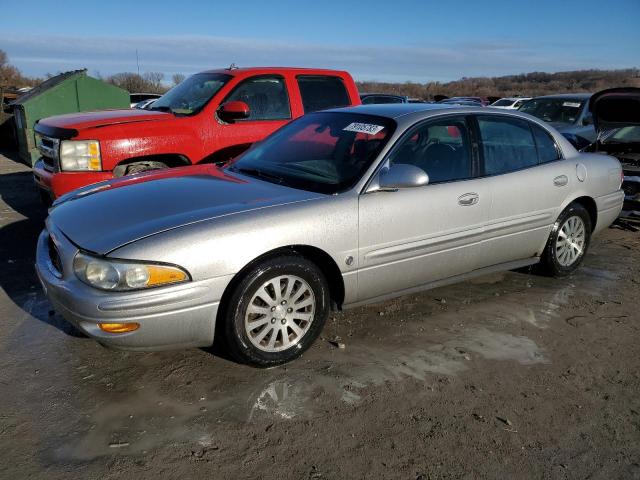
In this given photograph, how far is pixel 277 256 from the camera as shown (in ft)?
10.6

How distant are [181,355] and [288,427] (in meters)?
1.03

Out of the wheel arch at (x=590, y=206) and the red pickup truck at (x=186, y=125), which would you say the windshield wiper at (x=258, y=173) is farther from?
the wheel arch at (x=590, y=206)

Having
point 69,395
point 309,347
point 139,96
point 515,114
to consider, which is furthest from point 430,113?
point 139,96

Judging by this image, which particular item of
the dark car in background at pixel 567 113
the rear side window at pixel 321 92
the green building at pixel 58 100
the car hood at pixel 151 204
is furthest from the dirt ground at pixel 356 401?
the green building at pixel 58 100

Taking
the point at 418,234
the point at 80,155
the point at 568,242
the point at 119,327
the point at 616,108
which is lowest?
the point at 568,242

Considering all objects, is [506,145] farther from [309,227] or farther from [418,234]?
[309,227]

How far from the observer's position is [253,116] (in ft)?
20.0

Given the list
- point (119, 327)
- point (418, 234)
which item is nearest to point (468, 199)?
point (418, 234)

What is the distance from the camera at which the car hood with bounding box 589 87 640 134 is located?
620cm

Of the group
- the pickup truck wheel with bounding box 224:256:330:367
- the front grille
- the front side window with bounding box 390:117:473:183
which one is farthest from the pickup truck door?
the pickup truck wheel with bounding box 224:256:330:367

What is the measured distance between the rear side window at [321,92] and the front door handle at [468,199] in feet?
9.54

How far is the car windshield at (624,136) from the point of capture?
279 inches

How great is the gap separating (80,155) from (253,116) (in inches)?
73.6

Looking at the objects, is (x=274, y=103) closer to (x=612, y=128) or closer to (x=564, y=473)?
(x=612, y=128)
